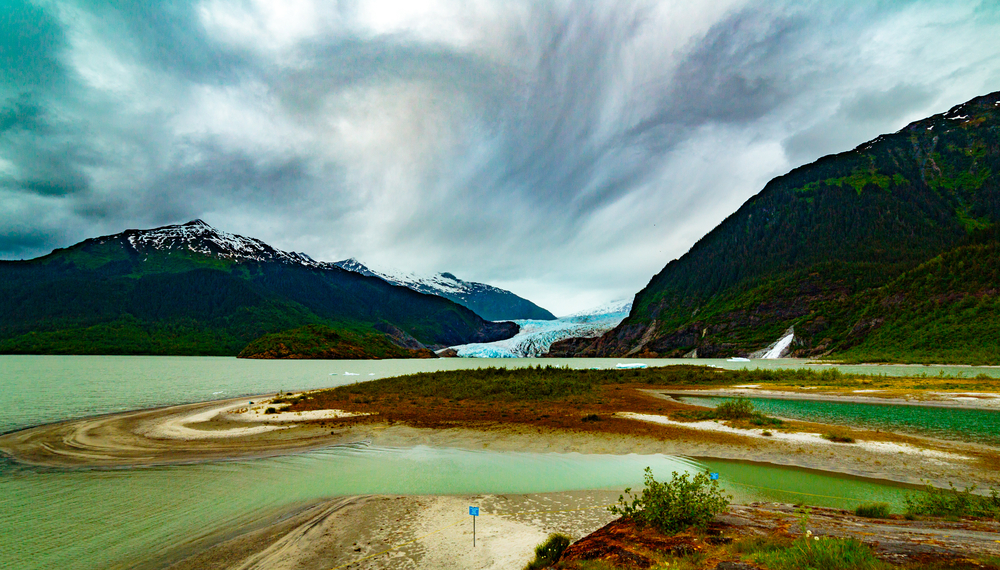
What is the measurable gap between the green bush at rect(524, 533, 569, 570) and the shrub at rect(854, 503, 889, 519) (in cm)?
730

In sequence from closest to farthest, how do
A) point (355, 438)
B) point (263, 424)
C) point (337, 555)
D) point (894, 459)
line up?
point (337, 555) < point (894, 459) < point (355, 438) < point (263, 424)

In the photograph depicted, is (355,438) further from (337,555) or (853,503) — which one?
(853,503)

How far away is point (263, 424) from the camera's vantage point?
1212 inches

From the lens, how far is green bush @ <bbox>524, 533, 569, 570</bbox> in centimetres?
876

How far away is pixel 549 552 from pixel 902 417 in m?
39.4

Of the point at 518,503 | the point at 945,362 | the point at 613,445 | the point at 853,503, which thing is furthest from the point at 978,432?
the point at 945,362

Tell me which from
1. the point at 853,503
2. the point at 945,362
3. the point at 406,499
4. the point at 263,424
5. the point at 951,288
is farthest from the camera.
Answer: the point at 951,288

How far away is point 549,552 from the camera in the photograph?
29.8 feet

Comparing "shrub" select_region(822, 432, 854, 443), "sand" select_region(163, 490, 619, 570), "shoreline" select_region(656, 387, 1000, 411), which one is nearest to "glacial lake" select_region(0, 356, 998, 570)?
"sand" select_region(163, 490, 619, 570)

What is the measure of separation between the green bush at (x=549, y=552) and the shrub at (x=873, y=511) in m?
7.30

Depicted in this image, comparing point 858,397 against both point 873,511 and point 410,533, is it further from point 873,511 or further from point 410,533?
point 410,533

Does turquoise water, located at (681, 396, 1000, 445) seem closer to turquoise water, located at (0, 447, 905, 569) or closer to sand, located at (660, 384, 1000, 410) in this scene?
sand, located at (660, 384, 1000, 410)

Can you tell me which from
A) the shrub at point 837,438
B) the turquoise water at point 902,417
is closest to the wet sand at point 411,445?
the shrub at point 837,438

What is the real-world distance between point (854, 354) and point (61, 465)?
556ft
